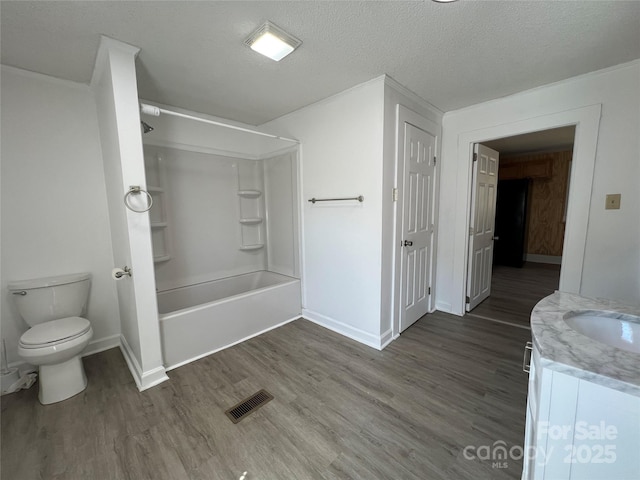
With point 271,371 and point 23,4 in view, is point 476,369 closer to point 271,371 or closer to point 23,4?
point 271,371

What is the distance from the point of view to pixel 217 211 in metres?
3.09

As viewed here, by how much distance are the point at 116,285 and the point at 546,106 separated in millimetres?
4161

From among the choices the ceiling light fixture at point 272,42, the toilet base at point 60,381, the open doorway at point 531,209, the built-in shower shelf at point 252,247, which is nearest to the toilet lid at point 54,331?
the toilet base at point 60,381

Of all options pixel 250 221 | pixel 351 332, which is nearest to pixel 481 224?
pixel 351 332

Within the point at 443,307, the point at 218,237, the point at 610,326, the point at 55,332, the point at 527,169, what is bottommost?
Result: the point at 443,307

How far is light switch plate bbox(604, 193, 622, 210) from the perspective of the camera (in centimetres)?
195

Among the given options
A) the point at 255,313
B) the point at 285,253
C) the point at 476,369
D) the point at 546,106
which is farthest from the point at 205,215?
the point at 546,106

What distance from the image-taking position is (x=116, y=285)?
93.4 inches

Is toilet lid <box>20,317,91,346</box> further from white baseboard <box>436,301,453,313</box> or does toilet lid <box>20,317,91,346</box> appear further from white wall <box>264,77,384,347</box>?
white baseboard <box>436,301,453,313</box>

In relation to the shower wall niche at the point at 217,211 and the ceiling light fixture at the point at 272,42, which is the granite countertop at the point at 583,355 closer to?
the ceiling light fixture at the point at 272,42

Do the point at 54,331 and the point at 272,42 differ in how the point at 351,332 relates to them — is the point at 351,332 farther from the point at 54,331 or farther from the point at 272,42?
the point at 272,42

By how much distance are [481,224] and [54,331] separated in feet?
13.4

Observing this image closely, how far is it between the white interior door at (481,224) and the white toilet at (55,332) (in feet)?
11.9

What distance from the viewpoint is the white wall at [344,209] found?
2203 millimetres
